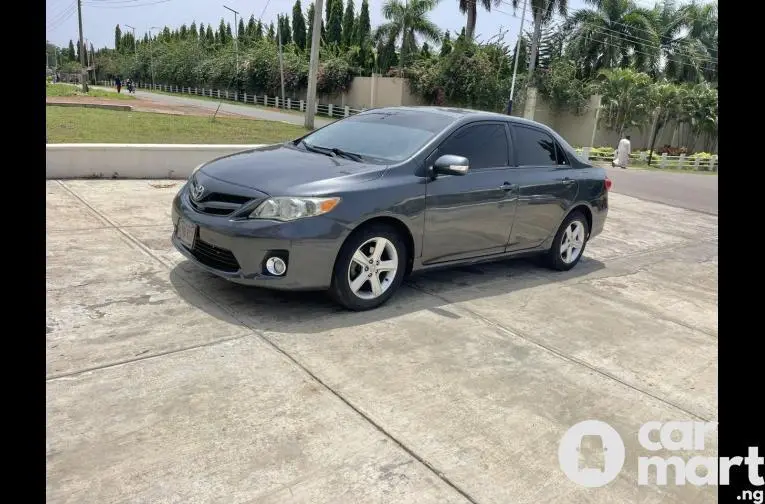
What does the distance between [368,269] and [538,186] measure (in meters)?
2.17

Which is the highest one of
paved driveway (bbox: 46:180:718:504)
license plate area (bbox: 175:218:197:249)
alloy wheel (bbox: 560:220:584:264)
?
license plate area (bbox: 175:218:197:249)

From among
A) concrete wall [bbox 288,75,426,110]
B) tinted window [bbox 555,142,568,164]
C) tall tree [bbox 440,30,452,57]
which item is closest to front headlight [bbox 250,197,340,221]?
tinted window [bbox 555,142,568,164]

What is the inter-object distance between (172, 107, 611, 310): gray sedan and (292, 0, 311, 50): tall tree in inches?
2395

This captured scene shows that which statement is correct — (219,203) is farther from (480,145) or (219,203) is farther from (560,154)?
(560,154)

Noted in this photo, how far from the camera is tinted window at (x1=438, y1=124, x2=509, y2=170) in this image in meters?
5.43

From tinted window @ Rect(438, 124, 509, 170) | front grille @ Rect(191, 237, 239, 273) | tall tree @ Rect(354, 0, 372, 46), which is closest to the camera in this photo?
front grille @ Rect(191, 237, 239, 273)

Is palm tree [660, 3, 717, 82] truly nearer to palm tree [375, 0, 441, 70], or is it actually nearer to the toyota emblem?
palm tree [375, 0, 441, 70]

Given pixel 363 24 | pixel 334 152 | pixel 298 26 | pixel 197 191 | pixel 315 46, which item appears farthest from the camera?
pixel 298 26

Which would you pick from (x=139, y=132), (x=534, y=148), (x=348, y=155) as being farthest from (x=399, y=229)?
(x=139, y=132)

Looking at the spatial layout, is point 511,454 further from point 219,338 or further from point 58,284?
point 58,284

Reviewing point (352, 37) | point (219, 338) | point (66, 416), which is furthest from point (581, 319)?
point (352, 37)

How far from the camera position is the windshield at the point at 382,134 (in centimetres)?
524

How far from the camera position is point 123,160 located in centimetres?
930
